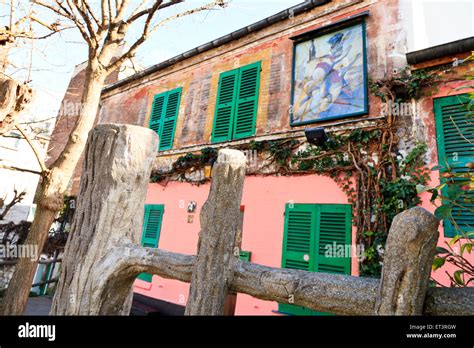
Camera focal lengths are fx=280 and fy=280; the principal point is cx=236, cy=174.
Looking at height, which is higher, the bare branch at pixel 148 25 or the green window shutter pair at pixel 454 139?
the bare branch at pixel 148 25

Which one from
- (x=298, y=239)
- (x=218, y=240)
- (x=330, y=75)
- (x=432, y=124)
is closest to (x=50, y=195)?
(x=218, y=240)

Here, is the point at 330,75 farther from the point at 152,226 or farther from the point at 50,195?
the point at 152,226

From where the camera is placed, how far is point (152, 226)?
24.2 feet

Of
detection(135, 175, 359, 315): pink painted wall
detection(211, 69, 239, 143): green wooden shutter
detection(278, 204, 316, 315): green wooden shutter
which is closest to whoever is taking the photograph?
detection(278, 204, 316, 315): green wooden shutter

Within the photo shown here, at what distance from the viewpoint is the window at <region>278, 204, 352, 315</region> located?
4606mm

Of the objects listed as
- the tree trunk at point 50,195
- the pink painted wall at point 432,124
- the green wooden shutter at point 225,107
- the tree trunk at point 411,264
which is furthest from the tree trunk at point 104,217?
the green wooden shutter at point 225,107

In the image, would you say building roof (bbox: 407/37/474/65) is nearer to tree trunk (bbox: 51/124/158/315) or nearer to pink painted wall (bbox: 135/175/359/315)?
pink painted wall (bbox: 135/175/359/315)

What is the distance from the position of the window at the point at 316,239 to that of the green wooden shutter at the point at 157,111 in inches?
200

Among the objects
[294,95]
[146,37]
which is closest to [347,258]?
[294,95]

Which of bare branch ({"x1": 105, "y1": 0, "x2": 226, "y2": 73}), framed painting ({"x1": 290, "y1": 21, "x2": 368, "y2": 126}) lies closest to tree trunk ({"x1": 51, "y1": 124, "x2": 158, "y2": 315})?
bare branch ({"x1": 105, "y1": 0, "x2": 226, "y2": 73})

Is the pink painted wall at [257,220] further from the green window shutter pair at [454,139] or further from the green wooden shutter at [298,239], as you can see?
the green window shutter pair at [454,139]

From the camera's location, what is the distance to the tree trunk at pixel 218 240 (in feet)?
4.16

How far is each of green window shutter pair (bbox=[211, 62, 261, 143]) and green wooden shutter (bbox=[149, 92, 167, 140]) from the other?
2.21m
